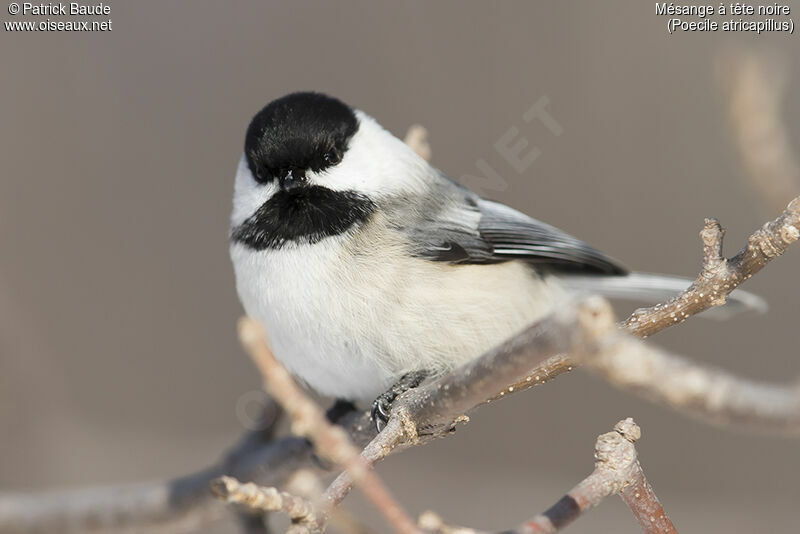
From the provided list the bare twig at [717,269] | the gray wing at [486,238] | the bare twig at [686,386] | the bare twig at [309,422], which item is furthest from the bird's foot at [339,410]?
the bare twig at [686,386]

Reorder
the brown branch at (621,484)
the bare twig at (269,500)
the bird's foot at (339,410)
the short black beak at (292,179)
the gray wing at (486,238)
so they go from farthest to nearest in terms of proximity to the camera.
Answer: the bird's foot at (339,410) < the gray wing at (486,238) < the short black beak at (292,179) < the brown branch at (621,484) < the bare twig at (269,500)

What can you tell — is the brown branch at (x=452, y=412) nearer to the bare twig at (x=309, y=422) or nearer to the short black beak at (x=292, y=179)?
the bare twig at (x=309, y=422)

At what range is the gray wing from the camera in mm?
2100

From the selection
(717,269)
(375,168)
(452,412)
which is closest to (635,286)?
(375,168)

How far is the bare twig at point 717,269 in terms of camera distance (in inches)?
48.1

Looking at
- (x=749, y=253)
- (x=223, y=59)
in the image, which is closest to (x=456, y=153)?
(x=223, y=59)

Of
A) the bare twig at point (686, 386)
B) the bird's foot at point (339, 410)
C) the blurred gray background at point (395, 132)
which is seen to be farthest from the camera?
the blurred gray background at point (395, 132)

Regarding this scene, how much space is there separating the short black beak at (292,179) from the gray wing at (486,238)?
12.0 inches

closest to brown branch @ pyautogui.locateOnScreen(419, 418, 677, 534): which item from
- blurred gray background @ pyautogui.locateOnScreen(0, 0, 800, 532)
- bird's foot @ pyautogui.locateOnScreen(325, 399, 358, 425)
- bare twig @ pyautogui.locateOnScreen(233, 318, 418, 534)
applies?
bare twig @ pyautogui.locateOnScreen(233, 318, 418, 534)

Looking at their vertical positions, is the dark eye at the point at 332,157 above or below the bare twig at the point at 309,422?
above

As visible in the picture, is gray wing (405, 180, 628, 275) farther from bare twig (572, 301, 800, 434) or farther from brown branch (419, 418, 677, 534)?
bare twig (572, 301, 800, 434)

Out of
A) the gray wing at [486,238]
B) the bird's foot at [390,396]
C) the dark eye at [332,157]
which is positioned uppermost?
the dark eye at [332,157]

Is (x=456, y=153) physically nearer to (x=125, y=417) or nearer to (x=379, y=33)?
(x=379, y=33)

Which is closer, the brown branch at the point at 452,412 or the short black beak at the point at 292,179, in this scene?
the brown branch at the point at 452,412
